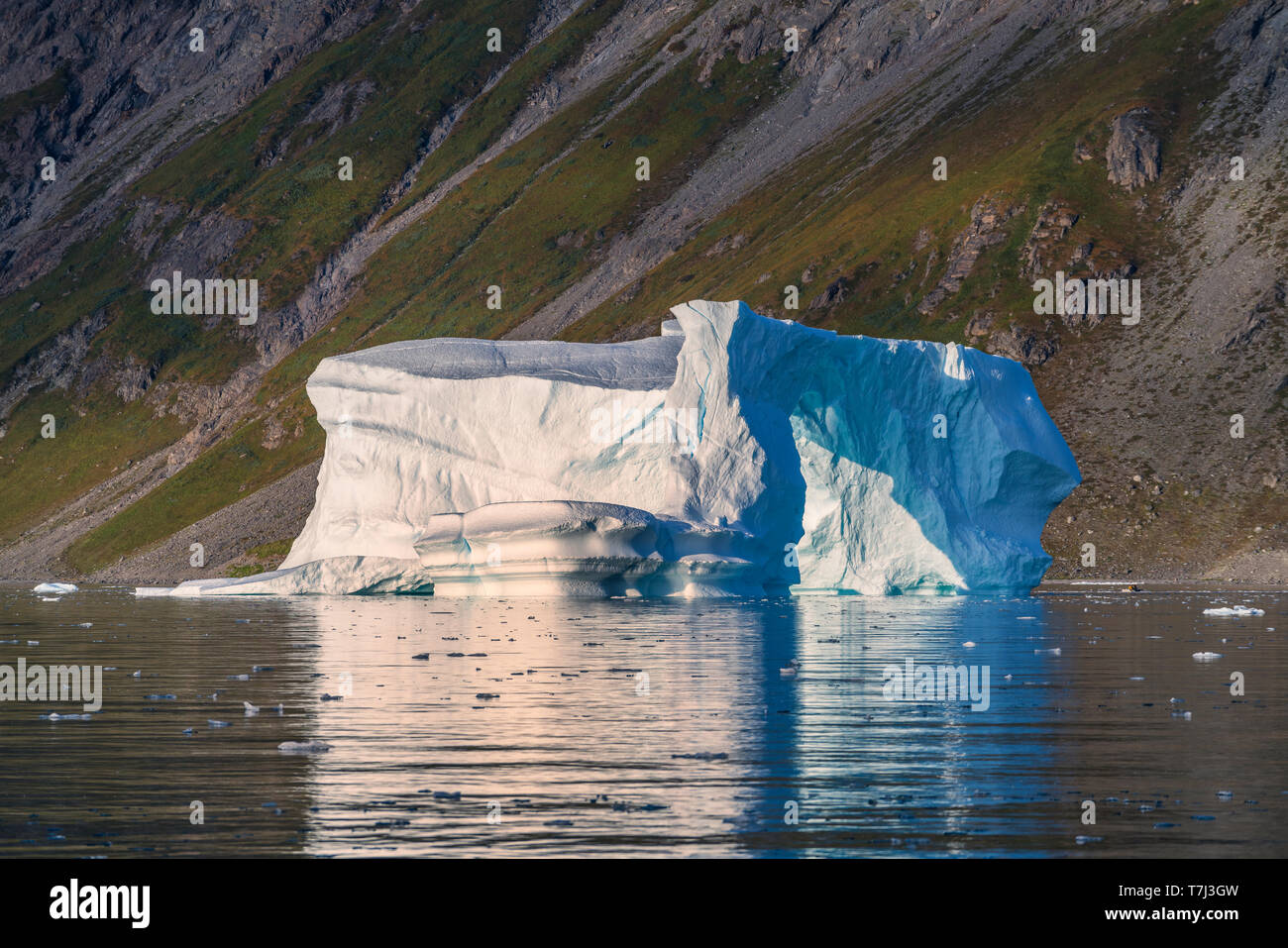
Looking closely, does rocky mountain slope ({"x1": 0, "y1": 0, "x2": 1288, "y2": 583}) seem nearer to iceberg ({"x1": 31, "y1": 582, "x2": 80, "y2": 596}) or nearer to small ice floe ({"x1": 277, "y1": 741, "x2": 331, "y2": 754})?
iceberg ({"x1": 31, "y1": 582, "x2": 80, "y2": 596})

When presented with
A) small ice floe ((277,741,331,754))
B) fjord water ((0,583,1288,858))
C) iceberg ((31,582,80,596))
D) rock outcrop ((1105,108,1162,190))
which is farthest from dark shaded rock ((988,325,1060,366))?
small ice floe ((277,741,331,754))

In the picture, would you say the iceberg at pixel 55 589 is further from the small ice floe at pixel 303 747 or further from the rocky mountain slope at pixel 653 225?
the small ice floe at pixel 303 747

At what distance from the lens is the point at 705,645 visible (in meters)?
28.1

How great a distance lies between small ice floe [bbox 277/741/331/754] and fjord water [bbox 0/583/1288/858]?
5.0 inches

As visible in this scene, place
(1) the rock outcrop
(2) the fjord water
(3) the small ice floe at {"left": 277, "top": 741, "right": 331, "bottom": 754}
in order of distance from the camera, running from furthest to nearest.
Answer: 1. (1) the rock outcrop
2. (3) the small ice floe at {"left": 277, "top": 741, "right": 331, "bottom": 754}
3. (2) the fjord water

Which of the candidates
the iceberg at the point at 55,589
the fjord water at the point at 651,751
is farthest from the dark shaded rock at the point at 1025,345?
the fjord water at the point at 651,751

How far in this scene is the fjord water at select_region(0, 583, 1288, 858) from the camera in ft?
37.1

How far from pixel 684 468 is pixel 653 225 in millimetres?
102380

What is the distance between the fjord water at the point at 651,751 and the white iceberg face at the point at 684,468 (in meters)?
14.4

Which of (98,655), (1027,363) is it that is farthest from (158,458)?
(98,655)

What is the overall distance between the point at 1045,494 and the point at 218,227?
131607 millimetres

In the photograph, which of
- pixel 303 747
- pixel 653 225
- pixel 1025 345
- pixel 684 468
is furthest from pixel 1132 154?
pixel 303 747
